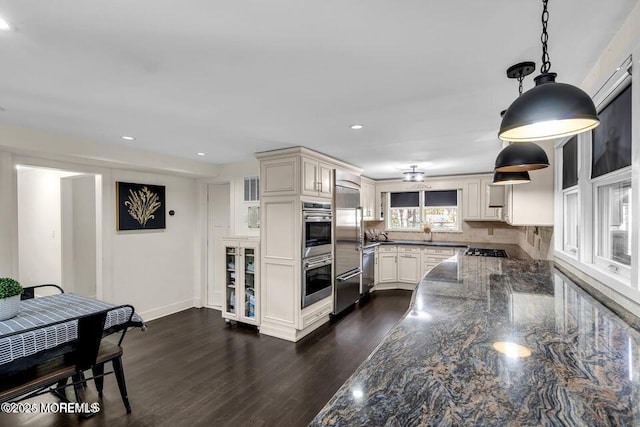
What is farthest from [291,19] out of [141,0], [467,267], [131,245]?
[131,245]

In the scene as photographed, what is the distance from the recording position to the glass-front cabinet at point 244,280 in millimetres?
3803

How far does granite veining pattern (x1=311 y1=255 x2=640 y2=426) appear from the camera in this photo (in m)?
0.65

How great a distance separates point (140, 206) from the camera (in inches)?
162

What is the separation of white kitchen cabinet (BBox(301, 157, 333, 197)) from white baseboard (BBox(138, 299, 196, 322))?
114 inches

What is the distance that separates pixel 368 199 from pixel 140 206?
400cm

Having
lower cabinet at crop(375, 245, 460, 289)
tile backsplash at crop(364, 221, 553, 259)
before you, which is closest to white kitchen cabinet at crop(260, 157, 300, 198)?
lower cabinet at crop(375, 245, 460, 289)

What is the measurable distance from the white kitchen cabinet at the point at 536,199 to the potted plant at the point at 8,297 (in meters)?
3.99

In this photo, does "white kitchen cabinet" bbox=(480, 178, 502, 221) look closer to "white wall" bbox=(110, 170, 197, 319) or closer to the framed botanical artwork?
"white wall" bbox=(110, 170, 197, 319)

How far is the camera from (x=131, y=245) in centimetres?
404

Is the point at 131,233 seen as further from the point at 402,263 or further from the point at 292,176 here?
the point at 402,263

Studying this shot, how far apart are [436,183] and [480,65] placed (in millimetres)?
4510

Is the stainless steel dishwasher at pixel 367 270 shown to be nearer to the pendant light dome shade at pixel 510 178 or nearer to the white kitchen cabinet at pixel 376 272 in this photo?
the white kitchen cabinet at pixel 376 272

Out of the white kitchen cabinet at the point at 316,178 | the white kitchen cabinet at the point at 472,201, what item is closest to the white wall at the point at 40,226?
the white kitchen cabinet at the point at 316,178

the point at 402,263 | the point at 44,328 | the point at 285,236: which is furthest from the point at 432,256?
the point at 44,328
